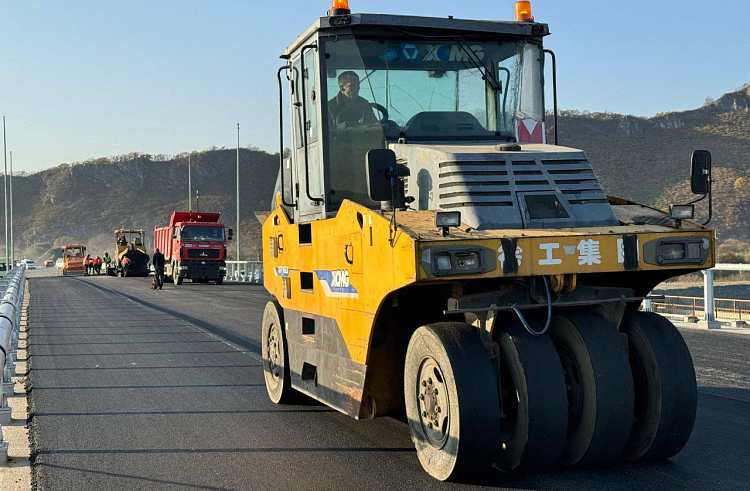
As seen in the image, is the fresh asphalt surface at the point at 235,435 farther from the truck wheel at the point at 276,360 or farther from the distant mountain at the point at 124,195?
the distant mountain at the point at 124,195

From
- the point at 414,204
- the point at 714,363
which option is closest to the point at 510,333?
the point at 414,204

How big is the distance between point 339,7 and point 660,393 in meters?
3.72

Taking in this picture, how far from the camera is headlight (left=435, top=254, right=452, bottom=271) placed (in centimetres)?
521

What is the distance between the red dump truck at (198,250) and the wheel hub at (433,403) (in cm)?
3696

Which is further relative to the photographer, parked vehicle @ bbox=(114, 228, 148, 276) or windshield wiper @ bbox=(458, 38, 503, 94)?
parked vehicle @ bbox=(114, 228, 148, 276)

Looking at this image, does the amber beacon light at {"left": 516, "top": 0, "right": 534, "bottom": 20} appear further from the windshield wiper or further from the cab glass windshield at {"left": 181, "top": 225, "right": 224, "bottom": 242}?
the cab glass windshield at {"left": 181, "top": 225, "right": 224, "bottom": 242}

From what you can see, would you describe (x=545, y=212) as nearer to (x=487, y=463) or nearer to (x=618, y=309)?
(x=618, y=309)

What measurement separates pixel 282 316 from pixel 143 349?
561cm

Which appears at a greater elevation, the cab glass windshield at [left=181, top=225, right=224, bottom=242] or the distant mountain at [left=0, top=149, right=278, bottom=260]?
the distant mountain at [left=0, top=149, right=278, bottom=260]

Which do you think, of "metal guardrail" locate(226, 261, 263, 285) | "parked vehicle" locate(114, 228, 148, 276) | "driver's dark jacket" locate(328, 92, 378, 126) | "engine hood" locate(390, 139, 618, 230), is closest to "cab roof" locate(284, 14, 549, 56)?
"driver's dark jacket" locate(328, 92, 378, 126)

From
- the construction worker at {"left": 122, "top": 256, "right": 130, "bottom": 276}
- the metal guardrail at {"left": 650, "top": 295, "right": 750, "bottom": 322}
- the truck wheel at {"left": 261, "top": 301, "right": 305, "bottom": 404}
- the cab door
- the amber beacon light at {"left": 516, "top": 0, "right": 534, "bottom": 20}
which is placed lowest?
the metal guardrail at {"left": 650, "top": 295, "right": 750, "bottom": 322}

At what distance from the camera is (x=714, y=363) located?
34.7ft

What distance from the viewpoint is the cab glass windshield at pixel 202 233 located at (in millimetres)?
42906

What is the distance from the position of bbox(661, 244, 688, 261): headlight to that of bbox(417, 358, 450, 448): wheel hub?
154cm
